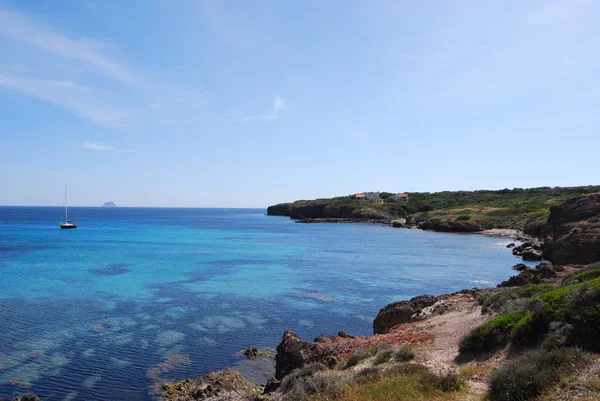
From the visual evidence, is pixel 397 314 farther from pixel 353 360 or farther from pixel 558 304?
pixel 558 304

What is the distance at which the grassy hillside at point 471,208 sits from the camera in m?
115

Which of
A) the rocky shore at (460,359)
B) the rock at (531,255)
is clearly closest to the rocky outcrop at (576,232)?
the rock at (531,255)

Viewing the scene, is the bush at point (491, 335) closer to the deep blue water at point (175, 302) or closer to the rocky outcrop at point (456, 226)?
the deep blue water at point (175, 302)

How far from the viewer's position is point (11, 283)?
43.0 metres

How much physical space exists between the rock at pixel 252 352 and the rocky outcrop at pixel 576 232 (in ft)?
125

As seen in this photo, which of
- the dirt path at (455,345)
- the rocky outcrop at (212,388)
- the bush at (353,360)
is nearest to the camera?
the dirt path at (455,345)

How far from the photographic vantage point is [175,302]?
3609 centimetres

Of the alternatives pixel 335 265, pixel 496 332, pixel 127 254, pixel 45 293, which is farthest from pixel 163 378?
pixel 127 254

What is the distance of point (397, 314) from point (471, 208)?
4678 inches

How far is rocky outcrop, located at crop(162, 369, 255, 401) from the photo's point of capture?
1716 centimetres

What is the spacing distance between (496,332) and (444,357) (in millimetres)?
2113

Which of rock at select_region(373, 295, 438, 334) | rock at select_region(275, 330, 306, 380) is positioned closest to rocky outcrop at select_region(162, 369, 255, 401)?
rock at select_region(275, 330, 306, 380)

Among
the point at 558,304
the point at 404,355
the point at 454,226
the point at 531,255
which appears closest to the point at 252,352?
the point at 404,355

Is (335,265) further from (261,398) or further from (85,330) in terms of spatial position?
(261,398)
